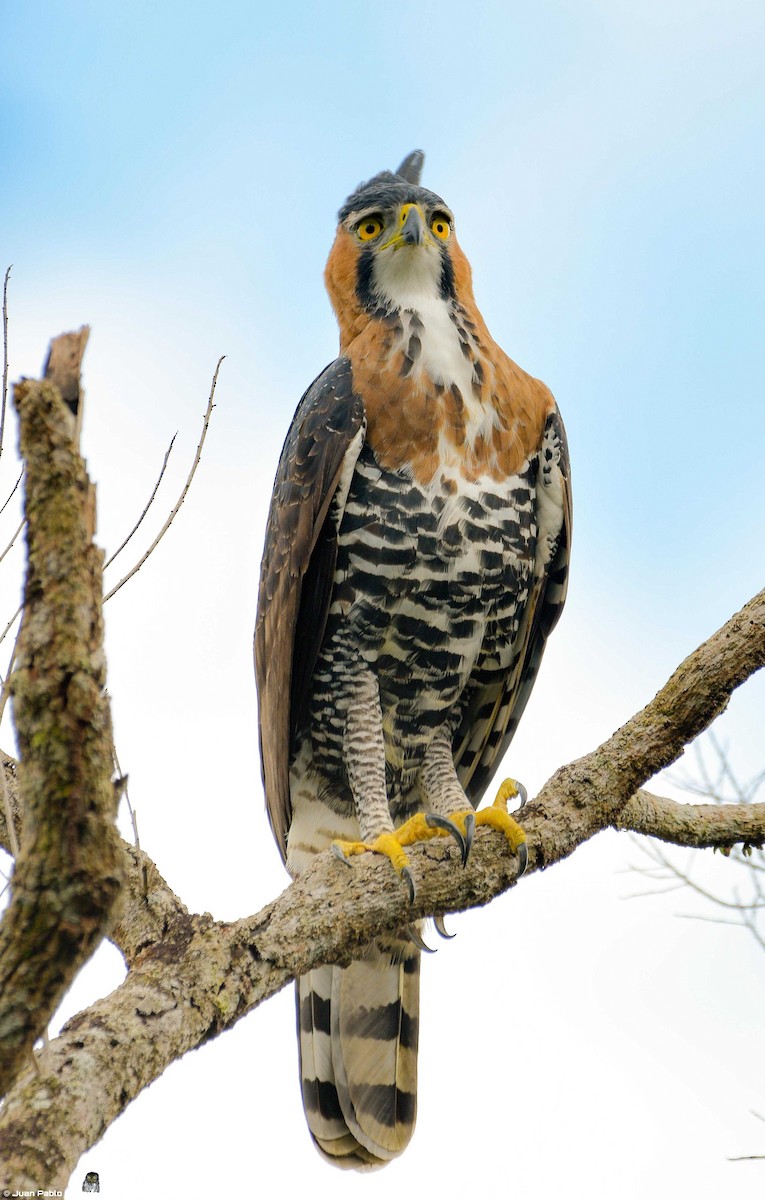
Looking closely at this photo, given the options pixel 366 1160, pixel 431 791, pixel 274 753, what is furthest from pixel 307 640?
pixel 366 1160

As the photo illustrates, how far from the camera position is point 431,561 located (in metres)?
4.10

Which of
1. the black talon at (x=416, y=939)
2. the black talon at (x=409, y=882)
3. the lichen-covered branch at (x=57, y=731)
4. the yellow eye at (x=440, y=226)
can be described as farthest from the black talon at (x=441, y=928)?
the yellow eye at (x=440, y=226)

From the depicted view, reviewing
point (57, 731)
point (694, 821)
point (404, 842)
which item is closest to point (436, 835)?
point (404, 842)

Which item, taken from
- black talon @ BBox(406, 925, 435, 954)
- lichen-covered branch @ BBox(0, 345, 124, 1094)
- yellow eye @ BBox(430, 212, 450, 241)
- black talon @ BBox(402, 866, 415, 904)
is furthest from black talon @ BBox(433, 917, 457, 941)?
yellow eye @ BBox(430, 212, 450, 241)

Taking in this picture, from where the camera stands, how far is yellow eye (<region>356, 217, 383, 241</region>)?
187 inches

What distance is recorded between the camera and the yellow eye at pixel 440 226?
4.76 m

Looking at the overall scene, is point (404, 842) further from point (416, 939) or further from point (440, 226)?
point (440, 226)

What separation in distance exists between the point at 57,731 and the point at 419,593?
7.93 feet

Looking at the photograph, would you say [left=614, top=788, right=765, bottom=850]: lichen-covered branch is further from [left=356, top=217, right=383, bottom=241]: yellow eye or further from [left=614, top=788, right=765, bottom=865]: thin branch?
[left=356, top=217, right=383, bottom=241]: yellow eye

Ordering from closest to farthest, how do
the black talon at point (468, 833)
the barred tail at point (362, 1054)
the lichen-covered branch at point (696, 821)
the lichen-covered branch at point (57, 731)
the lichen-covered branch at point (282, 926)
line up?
the lichen-covered branch at point (57, 731) < the lichen-covered branch at point (282, 926) < the black talon at point (468, 833) < the lichen-covered branch at point (696, 821) < the barred tail at point (362, 1054)

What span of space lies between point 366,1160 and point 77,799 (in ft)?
9.85

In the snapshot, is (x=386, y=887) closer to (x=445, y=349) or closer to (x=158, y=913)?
(x=158, y=913)

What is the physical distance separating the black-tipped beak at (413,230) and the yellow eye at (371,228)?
0.70 feet

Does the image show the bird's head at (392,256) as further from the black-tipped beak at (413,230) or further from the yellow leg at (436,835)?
the yellow leg at (436,835)
